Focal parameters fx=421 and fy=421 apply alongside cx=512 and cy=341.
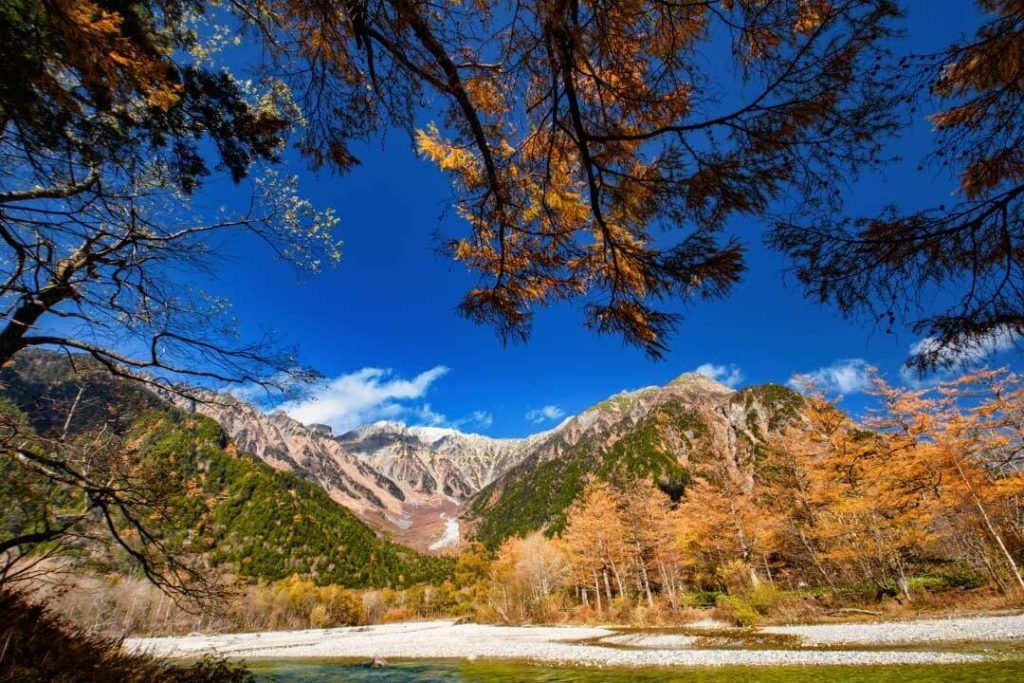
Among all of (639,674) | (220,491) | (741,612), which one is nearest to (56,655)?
(220,491)

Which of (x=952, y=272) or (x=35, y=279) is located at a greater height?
(x=35, y=279)

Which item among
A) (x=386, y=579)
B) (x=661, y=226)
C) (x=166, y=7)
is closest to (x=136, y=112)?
(x=166, y=7)

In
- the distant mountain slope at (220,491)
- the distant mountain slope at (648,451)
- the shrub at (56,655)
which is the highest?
the distant mountain slope at (648,451)

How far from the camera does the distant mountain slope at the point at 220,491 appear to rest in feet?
13.0

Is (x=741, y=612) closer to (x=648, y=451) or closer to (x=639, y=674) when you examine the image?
(x=639, y=674)

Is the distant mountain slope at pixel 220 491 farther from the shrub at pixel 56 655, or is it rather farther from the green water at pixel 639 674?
the green water at pixel 639 674

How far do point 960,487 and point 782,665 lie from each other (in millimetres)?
9571

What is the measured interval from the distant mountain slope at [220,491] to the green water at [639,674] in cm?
856

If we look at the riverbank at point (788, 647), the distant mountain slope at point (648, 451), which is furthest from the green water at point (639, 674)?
the distant mountain slope at point (648, 451)

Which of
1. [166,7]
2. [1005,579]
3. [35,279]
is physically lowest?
[1005,579]

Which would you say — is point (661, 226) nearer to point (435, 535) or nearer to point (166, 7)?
point (166, 7)

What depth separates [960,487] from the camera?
537 inches

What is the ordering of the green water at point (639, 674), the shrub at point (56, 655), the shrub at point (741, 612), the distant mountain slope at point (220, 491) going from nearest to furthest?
1. the shrub at point (56, 655)
2. the distant mountain slope at point (220, 491)
3. the green water at point (639, 674)
4. the shrub at point (741, 612)

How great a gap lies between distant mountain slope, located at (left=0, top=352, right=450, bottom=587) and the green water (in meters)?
8.56
